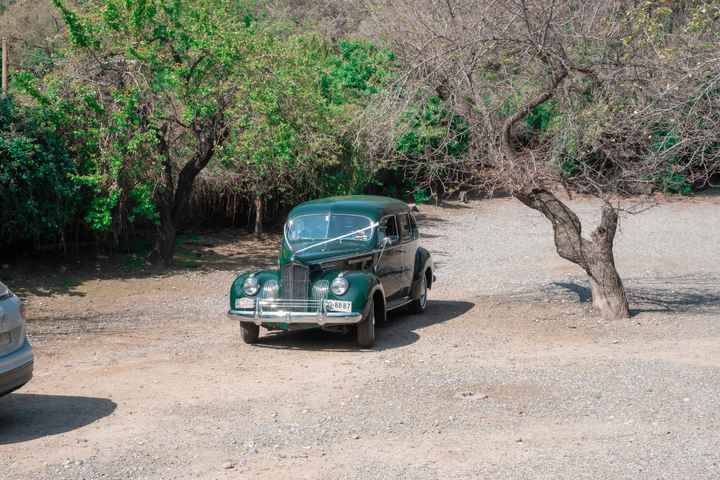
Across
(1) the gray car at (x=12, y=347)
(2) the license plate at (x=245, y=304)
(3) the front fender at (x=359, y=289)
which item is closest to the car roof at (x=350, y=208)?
(3) the front fender at (x=359, y=289)

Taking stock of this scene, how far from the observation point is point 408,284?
13453 millimetres

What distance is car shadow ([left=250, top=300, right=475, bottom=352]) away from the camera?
11602mm

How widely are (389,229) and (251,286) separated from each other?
99.0 inches

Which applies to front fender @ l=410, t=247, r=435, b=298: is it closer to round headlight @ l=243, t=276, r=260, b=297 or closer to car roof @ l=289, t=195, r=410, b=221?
car roof @ l=289, t=195, r=410, b=221

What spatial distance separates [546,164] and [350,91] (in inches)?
626

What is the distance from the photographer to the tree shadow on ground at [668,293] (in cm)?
1481

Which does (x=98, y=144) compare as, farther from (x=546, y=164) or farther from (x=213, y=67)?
(x=546, y=164)

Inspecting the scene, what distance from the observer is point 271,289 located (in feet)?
37.2

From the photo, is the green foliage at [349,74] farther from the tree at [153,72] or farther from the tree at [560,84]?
the tree at [560,84]

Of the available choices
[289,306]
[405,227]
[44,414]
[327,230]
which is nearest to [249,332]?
[289,306]

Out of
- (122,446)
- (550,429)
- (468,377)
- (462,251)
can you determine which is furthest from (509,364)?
(462,251)

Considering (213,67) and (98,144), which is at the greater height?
(213,67)

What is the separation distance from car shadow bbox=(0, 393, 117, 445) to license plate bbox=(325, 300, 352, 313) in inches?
124

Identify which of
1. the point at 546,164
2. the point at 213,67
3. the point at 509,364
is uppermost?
the point at 213,67
